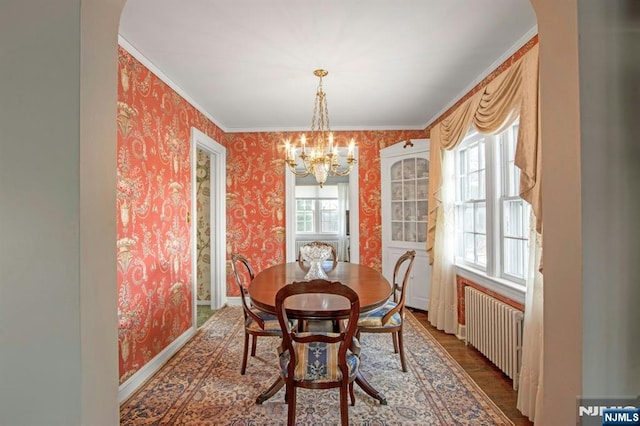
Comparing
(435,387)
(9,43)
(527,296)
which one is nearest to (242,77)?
(9,43)

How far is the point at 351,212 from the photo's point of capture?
441 centimetres

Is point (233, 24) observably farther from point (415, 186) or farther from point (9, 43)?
point (415, 186)

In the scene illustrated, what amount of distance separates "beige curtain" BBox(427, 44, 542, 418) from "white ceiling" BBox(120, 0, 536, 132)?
0.30m

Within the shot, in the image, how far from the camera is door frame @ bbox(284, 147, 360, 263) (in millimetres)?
4414

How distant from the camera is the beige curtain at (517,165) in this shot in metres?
1.87

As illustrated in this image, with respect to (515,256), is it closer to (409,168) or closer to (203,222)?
(409,168)

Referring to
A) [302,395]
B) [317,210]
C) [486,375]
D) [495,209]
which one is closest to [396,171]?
[495,209]

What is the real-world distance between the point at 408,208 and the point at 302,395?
8.83 feet

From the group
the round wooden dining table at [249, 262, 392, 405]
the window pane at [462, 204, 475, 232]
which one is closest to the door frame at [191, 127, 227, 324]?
the round wooden dining table at [249, 262, 392, 405]

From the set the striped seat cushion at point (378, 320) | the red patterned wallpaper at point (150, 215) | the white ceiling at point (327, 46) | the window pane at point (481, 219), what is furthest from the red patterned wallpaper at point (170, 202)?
the striped seat cushion at point (378, 320)

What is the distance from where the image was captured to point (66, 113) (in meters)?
0.80

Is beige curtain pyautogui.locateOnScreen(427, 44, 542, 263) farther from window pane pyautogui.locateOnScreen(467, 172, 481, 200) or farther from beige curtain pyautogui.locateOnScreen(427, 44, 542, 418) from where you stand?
window pane pyautogui.locateOnScreen(467, 172, 481, 200)

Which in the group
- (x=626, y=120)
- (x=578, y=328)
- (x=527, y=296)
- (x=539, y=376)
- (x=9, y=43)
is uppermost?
(x=9, y=43)

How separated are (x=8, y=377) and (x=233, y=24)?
2014mm
